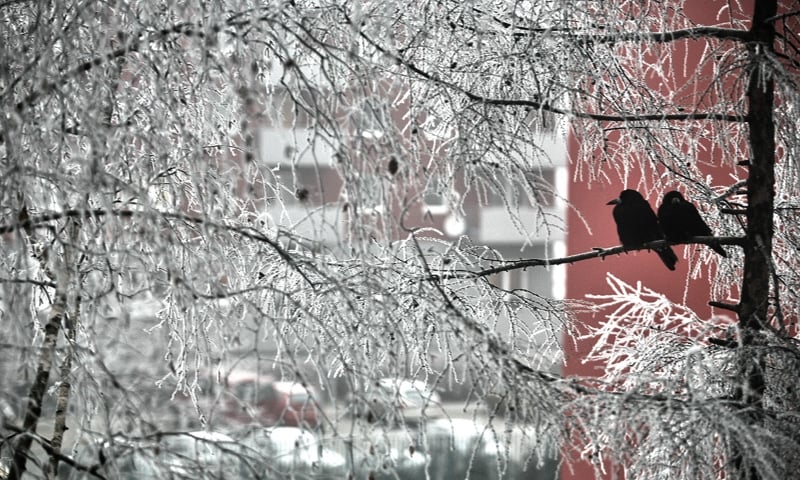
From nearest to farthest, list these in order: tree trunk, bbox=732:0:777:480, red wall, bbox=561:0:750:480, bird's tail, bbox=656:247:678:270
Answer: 1. tree trunk, bbox=732:0:777:480
2. bird's tail, bbox=656:247:678:270
3. red wall, bbox=561:0:750:480

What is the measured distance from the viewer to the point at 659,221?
261 centimetres

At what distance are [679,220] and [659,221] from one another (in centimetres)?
6

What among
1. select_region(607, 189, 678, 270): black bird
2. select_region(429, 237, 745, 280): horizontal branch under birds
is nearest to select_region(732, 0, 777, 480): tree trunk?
select_region(429, 237, 745, 280): horizontal branch under birds

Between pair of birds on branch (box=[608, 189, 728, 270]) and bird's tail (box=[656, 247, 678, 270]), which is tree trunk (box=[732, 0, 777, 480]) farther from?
bird's tail (box=[656, 247, 678, 270])

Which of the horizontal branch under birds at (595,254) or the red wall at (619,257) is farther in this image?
the red wall at (619,257)

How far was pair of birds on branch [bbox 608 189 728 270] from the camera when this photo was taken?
2574 millimetres

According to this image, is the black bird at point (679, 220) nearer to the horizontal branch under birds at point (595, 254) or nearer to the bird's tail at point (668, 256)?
the horizontal branch under birds at point (595, 254)

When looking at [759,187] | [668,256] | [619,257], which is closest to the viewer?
[759,187]

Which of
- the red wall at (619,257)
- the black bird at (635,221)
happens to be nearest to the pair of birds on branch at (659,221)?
the black bird at (635,221)

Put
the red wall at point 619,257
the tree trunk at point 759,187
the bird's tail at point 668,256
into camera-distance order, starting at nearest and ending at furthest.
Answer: the tree trunk at point 759,187, the bird's tail at point 668,256, the red wall at point 619,257

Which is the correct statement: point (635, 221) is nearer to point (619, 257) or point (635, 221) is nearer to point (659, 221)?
point (659, 221)

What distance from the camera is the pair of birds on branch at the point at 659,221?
257 centimetres

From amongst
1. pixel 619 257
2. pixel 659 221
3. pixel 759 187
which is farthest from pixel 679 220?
pixel 619 257

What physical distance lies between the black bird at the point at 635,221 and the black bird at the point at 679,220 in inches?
2.9
